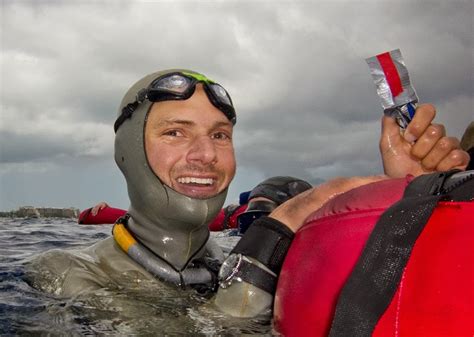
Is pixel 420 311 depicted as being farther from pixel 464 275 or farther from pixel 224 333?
pixel 224 333

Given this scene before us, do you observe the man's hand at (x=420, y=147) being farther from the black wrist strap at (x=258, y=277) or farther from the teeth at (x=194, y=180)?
the teeth at (x=194, y=180)

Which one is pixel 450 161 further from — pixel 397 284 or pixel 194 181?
pixel 194 181

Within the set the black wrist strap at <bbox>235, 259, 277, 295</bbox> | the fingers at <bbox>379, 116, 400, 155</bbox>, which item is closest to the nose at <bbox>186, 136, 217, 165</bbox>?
the black wrist strap at <bbox>235, 259, 277, 295</bbox>

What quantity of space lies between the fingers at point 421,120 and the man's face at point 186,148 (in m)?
1.63

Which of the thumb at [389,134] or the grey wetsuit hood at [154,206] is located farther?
the grey wetsuit hood at [154,206]

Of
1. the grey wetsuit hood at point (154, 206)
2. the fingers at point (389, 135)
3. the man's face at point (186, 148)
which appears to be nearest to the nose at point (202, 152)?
the man's face at point (186, 148)

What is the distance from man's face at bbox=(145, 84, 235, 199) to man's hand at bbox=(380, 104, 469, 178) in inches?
56.9

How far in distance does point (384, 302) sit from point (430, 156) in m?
1.59

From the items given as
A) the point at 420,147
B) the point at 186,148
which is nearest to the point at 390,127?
the point at 420,147

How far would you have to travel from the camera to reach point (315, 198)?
2969 mm

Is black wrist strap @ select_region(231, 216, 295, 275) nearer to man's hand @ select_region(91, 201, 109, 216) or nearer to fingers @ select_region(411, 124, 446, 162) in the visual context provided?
fingers @ select_region(411, 124, 446, 162)

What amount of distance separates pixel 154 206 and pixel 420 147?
7.25 feet

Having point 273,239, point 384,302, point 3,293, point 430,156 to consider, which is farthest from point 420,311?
point 3,293

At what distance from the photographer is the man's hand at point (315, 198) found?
9.57ft
